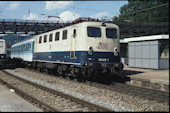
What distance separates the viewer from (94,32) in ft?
39.0

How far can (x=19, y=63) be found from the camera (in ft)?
82.6

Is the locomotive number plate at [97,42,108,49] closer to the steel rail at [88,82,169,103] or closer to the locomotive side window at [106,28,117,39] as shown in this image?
→ the locomotive side window at [106,28,117,39]

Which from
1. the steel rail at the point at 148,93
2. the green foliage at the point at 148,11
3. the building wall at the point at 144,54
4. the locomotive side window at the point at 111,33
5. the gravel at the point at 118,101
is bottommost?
the gravel at the point at 118,101

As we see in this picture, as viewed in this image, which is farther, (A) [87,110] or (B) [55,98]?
(B) [55,98]

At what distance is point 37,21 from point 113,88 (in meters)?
34.2

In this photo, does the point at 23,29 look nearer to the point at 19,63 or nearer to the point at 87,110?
the point at 19,63

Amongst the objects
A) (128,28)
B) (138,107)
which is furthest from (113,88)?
(128,28)

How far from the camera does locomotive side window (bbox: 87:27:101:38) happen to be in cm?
1173

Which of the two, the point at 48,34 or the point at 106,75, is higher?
the point at 48,34

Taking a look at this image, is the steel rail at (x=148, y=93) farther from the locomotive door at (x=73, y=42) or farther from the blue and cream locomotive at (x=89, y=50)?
the locomotive door at (x=73, y=42)

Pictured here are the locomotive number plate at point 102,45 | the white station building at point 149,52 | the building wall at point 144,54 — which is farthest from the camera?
the building wall at point 144,54

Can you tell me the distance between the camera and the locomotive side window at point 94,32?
1173 cm

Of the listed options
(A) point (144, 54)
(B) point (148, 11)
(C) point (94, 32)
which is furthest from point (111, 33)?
(B) point (148, 11)

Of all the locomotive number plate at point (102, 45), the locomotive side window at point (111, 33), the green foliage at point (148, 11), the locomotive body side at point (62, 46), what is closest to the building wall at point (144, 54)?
the locomotive side window at point (111, 33)
